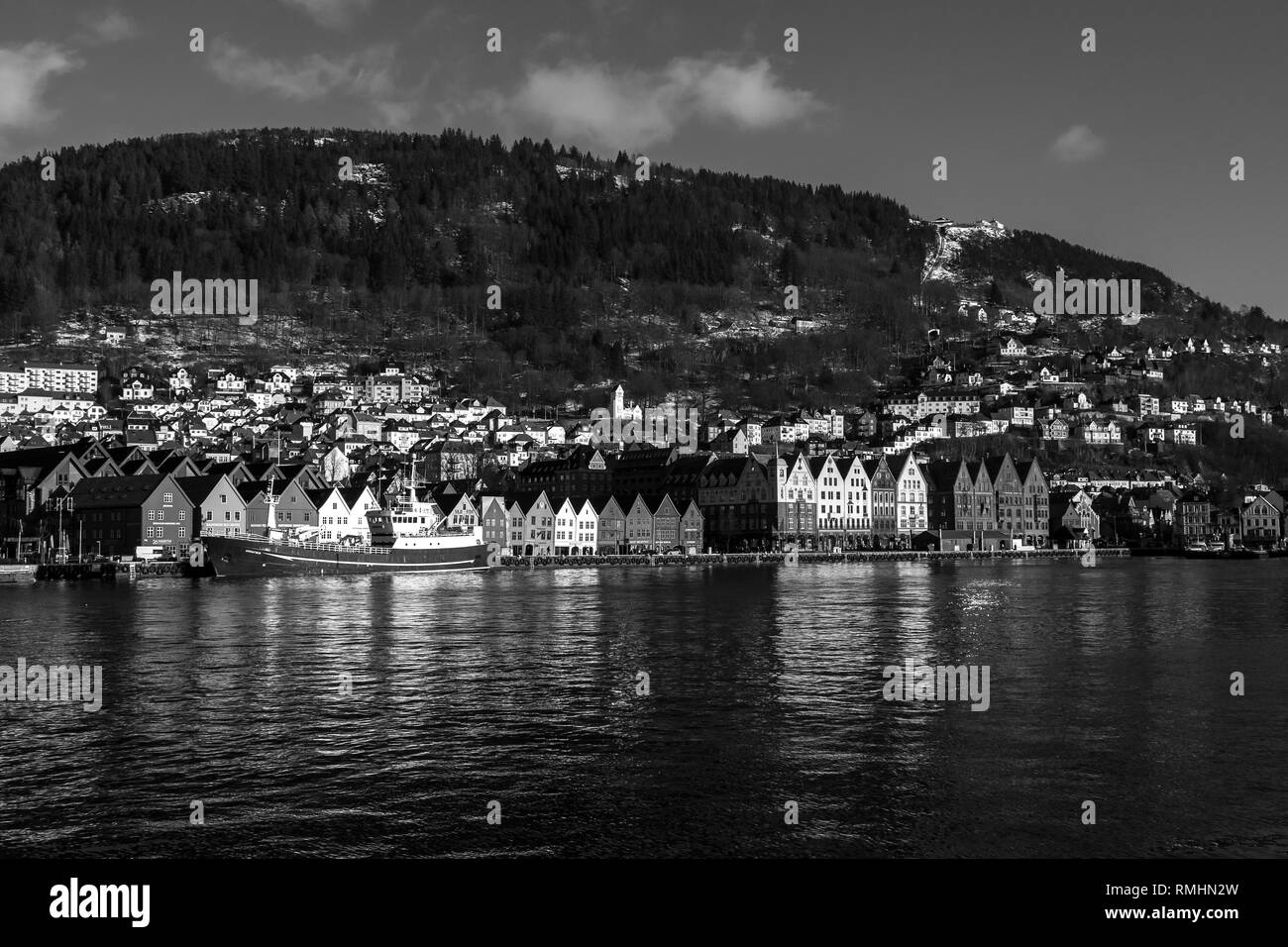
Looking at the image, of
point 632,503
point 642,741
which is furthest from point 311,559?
point 642,741

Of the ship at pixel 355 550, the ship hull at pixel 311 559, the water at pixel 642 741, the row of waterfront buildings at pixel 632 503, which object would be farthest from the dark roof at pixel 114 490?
the water at pixel 642 741

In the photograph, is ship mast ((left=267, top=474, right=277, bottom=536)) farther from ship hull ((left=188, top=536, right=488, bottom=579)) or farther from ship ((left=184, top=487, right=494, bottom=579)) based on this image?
ship hull ((left=188, top=536, right=488, bottom=579))

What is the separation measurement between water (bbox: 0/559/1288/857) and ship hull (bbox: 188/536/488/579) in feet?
119

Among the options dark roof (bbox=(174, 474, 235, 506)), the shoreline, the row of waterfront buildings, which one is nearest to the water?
dark roof (bbox=(174, 474, 235, 506))

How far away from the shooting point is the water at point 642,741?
64.7ft

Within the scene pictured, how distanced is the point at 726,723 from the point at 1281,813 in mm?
12067

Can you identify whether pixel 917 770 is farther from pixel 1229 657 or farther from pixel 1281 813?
pixel 1229 657

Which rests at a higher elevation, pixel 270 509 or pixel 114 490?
pixel 114 490

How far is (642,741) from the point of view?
26.9m

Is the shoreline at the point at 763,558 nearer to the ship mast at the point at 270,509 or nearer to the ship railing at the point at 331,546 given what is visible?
the ship railing at the point at 331,546

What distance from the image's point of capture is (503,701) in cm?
3194

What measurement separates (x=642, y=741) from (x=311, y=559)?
74.0 meters

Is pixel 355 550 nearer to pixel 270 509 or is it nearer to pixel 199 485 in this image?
pixel 270 509

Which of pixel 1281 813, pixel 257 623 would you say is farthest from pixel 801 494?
pixel 1281 813
